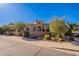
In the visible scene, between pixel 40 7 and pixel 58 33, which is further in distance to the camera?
pixel 58 33

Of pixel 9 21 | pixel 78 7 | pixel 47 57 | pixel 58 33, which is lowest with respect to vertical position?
pixel 47 57

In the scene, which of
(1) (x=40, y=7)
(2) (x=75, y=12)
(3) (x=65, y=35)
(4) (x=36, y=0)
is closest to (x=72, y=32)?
(3) (x=65, y=35)

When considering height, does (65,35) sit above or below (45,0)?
below

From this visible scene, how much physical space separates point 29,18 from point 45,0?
183cm

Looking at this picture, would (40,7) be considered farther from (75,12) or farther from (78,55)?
(78,55)

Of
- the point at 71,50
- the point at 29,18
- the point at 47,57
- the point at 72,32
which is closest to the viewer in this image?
the point at 47,57

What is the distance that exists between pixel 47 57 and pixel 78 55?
1187 mm

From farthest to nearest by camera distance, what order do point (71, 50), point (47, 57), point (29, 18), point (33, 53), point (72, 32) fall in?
point (72, 32) < point (29, 18) < point (71, 50) < point (33, 53) < point (47, 57)

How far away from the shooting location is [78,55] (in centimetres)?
662

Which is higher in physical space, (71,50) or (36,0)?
(36,0)

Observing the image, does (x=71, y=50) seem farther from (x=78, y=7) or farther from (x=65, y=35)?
(x=65, y=35)

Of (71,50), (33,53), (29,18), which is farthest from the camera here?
(29,18)

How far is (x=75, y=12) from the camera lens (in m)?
7.65

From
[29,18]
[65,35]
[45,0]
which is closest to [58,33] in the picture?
[65,35]
